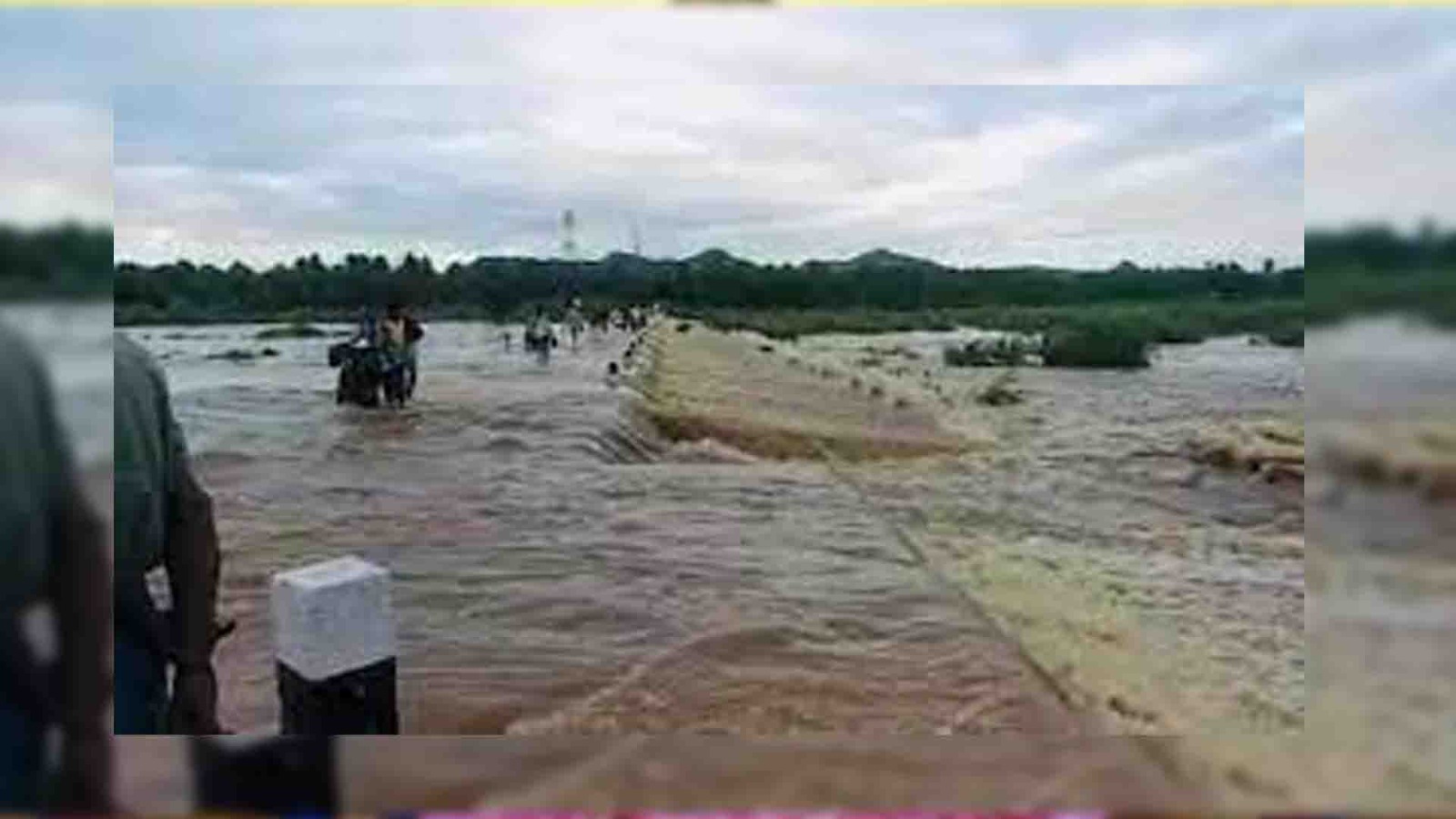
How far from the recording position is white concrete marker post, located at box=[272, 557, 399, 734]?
6.14ft

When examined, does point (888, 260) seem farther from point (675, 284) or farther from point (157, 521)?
point (157, 521)

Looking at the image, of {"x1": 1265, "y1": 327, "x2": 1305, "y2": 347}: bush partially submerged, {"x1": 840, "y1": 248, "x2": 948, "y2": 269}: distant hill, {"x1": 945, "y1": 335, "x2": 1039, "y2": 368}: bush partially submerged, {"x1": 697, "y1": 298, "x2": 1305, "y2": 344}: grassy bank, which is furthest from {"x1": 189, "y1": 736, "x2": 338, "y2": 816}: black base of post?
{"x1": 945, "y1": 335, "x2": 1039, "y2": 368}: bush partially submerged

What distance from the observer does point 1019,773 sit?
1.25 m

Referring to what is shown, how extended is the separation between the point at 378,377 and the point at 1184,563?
2.85 meters

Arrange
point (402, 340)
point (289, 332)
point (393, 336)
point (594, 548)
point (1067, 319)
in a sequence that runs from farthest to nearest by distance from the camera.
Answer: point (594, 548)
point (402, 340)
point (393, 336)
point (1067, 319)
point (289, 332)

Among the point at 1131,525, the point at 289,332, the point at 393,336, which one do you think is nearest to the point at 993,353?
the point at 1131,525

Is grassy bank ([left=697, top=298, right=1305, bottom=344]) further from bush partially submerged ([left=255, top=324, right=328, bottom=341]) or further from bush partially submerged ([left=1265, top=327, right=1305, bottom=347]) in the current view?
bush partially submerged ([left=255, top=324, right=328, bottom=341])

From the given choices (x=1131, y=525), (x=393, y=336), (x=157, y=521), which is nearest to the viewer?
(x=157, y=521)

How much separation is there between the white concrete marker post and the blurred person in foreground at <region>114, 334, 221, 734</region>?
0.09 m

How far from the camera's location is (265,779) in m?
1.10

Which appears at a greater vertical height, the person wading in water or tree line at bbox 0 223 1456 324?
tree line at bbox 0 223 1456 324

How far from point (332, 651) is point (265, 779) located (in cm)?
81

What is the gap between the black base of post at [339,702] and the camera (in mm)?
1853

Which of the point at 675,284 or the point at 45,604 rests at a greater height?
the point at 675,284
